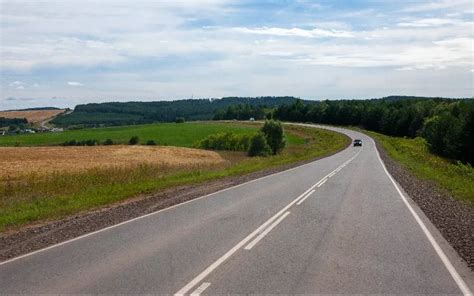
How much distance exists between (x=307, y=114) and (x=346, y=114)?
17.6 metres

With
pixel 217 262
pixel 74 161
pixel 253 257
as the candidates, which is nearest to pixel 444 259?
pixel 253 257

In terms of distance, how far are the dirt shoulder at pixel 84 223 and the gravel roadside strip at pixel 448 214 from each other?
23.5 feet

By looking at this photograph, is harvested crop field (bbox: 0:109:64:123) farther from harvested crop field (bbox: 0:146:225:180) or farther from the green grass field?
harvested crop field (bbox: 0:146:225:180)

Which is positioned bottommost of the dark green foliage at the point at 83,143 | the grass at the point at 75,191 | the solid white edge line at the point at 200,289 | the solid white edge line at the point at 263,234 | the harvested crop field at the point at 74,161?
the dark green foliage at the point at 83,143

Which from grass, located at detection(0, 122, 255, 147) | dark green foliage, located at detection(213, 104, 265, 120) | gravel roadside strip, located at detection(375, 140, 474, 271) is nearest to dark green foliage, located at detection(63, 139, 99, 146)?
grass, located at detection(0, 122, 255, 147)

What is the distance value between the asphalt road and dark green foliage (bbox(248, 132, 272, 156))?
5927 cm

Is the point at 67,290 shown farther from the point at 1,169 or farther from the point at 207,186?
the point at 1,169

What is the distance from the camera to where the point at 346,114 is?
5876 inches

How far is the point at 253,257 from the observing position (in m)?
8.57

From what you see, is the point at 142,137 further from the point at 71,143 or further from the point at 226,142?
the point at 226,142

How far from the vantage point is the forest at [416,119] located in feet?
194

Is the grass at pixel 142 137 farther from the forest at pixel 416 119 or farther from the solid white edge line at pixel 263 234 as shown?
the solid white edge line at pixel 263 234

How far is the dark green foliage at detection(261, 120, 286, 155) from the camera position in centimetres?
7831

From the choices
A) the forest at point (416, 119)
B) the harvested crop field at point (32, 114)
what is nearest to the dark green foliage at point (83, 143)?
the forest at point (416, 119)
